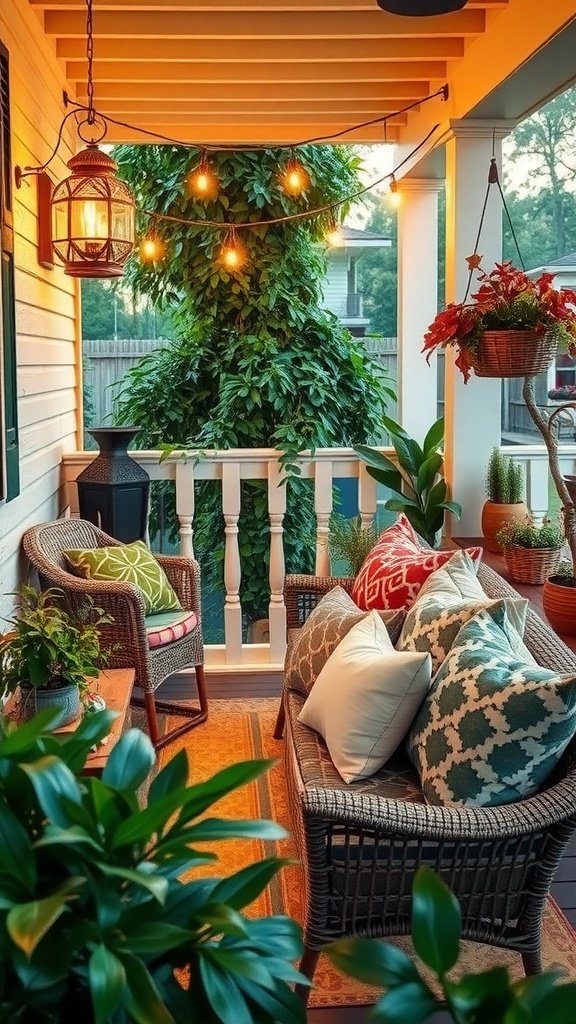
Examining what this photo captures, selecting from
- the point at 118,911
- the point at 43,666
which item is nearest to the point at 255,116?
the point at 43,666

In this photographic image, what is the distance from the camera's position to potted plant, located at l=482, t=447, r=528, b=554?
3.94 m

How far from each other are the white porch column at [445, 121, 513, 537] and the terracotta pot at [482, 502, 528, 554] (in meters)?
0.24

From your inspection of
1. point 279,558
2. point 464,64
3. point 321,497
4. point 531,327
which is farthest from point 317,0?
point 279,558

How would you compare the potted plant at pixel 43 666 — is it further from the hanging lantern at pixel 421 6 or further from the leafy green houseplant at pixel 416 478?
the leafy green houseplant at pixel 416 478

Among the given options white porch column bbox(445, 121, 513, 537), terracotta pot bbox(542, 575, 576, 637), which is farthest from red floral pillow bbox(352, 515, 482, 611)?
white porch column bbox(445, 121, 513, 537)

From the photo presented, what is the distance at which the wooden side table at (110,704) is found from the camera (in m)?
2.31

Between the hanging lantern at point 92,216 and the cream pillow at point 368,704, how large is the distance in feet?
6.26

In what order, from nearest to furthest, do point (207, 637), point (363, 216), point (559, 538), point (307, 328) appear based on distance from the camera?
point (559, 538), point (307, 328), point (207, 637), point (363, 216)

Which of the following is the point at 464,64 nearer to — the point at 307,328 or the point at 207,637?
the point at 307,328

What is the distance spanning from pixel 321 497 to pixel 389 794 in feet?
7.84

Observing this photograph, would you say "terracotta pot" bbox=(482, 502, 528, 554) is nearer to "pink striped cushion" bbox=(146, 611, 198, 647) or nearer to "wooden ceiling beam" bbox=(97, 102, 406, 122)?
"pink striped cushion" bbox=(146, 611, 198, 647)

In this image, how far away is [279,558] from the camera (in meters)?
4.56

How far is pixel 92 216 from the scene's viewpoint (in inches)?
138

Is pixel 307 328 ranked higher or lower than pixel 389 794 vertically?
higher
